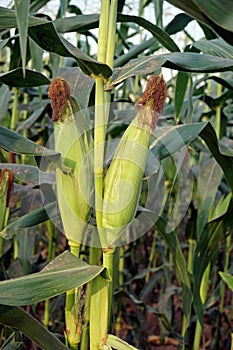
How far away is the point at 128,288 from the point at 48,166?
162 centimetres

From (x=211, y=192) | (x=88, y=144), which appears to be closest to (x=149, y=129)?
(x=88, y=144)

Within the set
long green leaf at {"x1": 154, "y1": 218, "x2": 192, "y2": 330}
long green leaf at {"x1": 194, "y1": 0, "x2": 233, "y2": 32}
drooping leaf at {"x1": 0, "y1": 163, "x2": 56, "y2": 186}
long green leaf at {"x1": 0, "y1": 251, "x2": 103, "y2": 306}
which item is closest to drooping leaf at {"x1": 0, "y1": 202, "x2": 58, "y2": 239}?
drooping leaf at {"x1": 0, "y1": 163, "x2": 56, "y2": 186}

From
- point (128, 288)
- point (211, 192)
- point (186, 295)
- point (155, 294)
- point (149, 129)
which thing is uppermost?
point (149, 129)

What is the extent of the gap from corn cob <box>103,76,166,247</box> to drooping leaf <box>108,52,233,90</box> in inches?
1.7

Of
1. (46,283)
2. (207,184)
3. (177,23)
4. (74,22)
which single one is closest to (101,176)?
(46,283)

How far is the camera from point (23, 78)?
84 centimetres

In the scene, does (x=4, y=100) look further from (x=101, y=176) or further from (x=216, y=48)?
(x=101, y=176)

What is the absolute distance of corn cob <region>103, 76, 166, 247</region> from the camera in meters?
0.66

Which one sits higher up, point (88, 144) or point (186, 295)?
point (88, 144)

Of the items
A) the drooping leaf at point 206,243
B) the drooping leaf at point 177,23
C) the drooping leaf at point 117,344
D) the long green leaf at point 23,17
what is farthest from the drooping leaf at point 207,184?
the long green leaf at point 23,17

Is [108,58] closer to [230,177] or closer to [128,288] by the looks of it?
[230,177]

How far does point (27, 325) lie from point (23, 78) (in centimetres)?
38

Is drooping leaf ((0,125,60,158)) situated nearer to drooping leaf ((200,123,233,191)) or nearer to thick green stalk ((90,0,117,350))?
thick green stalk ((90,0,117,350))

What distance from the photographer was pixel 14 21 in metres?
0.75
